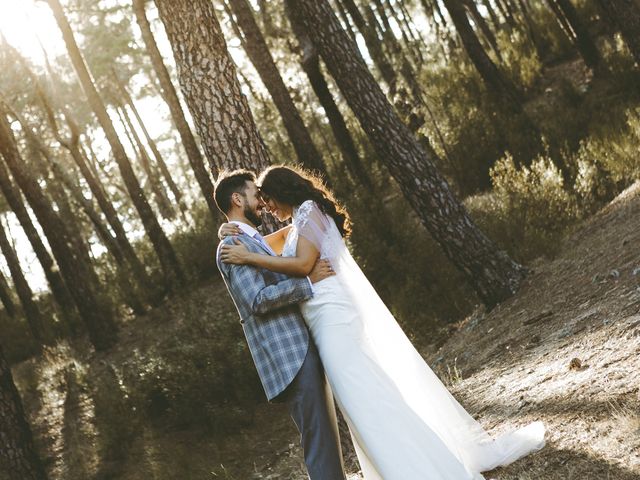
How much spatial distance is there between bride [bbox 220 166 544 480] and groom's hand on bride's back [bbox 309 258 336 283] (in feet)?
0.13

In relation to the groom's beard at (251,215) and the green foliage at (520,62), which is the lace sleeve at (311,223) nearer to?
the groom's beard at (251,215)

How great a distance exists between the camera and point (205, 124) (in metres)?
5.63

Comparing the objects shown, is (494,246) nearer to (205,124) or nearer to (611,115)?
(205,124)

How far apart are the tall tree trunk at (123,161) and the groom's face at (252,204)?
1217cm

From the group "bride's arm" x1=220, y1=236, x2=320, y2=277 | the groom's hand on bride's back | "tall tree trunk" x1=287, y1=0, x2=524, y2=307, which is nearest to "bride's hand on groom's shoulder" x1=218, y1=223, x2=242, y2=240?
"bride's arm" x1=220, y1=236, x2=320, y2=277

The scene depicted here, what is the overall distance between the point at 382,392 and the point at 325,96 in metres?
12.5

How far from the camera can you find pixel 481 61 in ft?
50.1

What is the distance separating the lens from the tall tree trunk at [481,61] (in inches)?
592

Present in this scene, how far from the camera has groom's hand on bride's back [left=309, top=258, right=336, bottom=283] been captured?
3986 mm

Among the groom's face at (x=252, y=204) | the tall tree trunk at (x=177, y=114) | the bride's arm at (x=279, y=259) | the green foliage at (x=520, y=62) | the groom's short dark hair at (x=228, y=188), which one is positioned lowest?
the bride's arm at (x=279, y=259)

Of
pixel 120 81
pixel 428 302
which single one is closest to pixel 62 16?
pixel 428 302

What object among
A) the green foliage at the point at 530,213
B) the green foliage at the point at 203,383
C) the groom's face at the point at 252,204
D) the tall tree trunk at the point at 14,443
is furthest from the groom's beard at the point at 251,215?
the green foliage at the point at 530,213

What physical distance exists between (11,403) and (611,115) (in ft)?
33.9

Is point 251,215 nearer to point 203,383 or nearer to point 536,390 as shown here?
point 536,390
